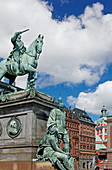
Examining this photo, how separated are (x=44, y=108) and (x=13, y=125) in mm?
1748

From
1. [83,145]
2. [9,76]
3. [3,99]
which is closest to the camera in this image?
[3,99]

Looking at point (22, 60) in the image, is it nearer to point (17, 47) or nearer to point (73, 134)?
point (17, 47)

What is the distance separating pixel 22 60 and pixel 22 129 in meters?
3.93

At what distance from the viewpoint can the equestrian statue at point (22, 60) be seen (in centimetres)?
1504

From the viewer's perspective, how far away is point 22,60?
15.2m

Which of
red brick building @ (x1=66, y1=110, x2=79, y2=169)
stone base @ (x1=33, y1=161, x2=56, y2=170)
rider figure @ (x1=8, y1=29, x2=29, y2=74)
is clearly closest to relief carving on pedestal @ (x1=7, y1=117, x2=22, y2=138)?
stone base @ (x1=33, y1=161, x2=56, y2=170)

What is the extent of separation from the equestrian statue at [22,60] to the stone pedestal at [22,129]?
1531 millimetres

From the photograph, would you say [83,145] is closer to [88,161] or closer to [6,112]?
[88,161]

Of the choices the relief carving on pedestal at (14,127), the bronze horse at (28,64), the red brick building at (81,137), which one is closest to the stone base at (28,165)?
the relief carving on pedestal at (14,127)

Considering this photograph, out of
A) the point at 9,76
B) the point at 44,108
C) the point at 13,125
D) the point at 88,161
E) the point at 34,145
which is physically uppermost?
the point at 9,76

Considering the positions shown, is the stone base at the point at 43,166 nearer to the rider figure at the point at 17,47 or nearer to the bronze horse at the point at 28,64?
the bronze horse at the point at 28,64

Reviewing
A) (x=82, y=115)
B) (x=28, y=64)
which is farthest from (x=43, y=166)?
(x=82, y=115)

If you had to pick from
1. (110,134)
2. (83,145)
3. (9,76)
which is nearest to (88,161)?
(83,145)

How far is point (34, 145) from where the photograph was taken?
12922 millimetres
